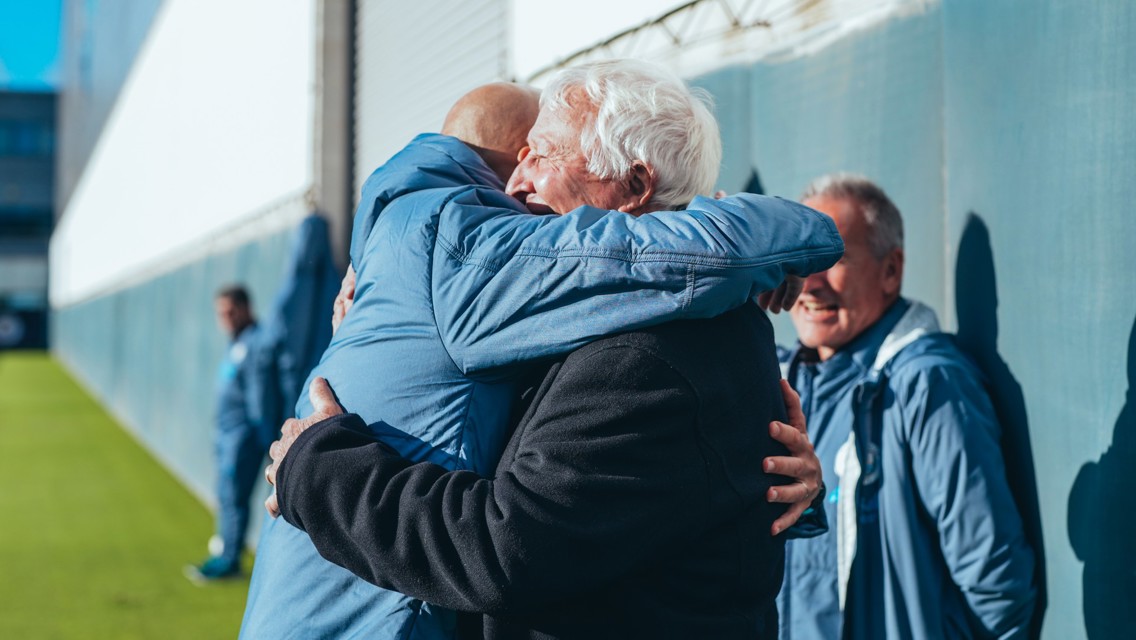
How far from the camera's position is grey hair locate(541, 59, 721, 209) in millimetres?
1564

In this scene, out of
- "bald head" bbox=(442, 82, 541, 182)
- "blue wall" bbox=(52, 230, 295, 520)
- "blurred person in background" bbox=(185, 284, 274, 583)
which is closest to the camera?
"bald head" bbox=(442, 82, 541, 182)

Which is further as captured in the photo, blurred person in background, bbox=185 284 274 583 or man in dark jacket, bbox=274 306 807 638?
blurred person in background, bbox=185 284 274 583

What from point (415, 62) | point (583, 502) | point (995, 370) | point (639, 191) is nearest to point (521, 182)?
point (639, 191)

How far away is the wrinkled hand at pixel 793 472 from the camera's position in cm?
158

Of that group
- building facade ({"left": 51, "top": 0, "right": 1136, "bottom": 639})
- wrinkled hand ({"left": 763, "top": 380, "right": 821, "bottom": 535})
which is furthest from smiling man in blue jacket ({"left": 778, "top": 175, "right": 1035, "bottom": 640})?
wrinkled hand ({"left": 763, "top": 380, "right": 821, "bottom": 535})

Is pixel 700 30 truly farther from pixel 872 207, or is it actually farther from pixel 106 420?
pixel 106 420

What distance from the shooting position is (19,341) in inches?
1955

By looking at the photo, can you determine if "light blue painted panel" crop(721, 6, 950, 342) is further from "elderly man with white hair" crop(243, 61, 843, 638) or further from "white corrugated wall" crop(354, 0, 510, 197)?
"white corrugated wall" crop(354, 0, 510, 197)

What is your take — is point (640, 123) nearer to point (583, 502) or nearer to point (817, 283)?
point (583, 502)

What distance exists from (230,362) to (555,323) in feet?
21.1

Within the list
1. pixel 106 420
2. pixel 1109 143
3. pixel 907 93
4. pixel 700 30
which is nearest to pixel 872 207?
pixel 907 93

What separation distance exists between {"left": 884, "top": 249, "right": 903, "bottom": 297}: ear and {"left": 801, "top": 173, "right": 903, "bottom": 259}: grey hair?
0.05 feet

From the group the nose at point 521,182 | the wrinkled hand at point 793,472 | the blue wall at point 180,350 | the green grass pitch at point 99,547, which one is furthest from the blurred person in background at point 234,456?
the wrinkled hand at point 793,472

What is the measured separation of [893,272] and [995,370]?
0.35 meters
